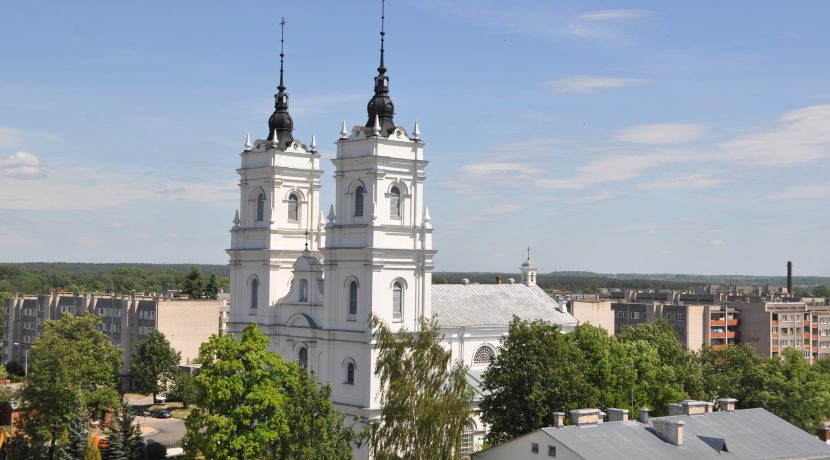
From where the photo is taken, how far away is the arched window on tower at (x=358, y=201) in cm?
5600

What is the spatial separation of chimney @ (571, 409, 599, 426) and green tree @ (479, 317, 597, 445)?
577 centimetres

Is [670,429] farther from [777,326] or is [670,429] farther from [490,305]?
[777,326]

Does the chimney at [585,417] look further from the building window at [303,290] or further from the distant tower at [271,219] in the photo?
the distant tower at [271,219]

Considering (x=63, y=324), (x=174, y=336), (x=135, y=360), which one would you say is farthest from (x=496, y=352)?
(x=174, y=336)

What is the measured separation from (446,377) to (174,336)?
199 feet

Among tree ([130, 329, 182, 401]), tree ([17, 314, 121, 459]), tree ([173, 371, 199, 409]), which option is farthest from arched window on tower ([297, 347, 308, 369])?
tree ([130, 329, 182, 401])

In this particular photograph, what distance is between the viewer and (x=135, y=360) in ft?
290

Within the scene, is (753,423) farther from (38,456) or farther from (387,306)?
(38,456)

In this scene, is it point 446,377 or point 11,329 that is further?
point 11,329

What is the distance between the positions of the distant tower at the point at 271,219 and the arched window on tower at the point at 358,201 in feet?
25.4

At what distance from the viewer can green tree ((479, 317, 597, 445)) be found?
159 feet

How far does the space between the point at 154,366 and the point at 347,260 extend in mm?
37972

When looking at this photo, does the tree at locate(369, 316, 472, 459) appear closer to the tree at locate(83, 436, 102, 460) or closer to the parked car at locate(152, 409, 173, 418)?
the tree at locate(83, 436, 102, 460)

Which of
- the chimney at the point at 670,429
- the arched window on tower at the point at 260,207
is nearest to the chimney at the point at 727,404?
the chimney at the point at 670,429
